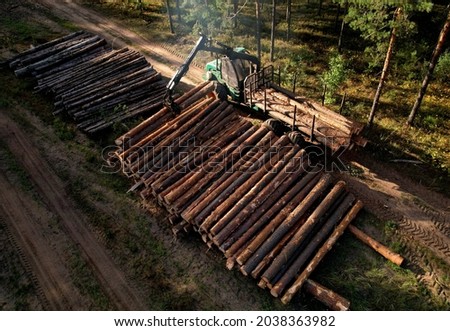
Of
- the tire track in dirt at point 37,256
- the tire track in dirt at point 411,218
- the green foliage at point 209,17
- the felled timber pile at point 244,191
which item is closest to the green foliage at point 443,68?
the tire track in dirt at point 411,218

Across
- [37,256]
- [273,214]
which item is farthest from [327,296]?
[37,256]

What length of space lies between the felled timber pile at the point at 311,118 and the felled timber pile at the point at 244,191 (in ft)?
4.59

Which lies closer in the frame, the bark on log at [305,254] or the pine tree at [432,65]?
the bark on log at [305,254]

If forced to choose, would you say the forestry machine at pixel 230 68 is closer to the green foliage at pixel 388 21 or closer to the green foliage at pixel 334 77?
the green foliage at pixel 334 77

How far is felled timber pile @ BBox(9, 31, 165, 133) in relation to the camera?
75.7 feet

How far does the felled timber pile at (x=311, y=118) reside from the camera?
17.9 m

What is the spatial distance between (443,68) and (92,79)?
23.2 meters

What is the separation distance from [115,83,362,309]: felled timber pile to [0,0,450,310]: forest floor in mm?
932

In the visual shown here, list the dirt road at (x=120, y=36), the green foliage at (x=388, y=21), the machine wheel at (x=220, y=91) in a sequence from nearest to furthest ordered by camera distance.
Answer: the green foliage at (x=388, y=21)
the machine wheel at (x=220, y=91)
the dirt road at (x=120, y=36)

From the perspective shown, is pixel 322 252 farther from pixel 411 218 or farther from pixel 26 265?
pixel 26 265

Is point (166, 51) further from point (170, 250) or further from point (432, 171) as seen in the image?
point (432, 171)

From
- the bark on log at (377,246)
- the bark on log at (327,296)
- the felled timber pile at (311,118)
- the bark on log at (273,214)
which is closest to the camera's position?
the bark on log at (327,296)

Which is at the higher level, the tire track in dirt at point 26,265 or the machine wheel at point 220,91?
the machine wheel at point 220,91
